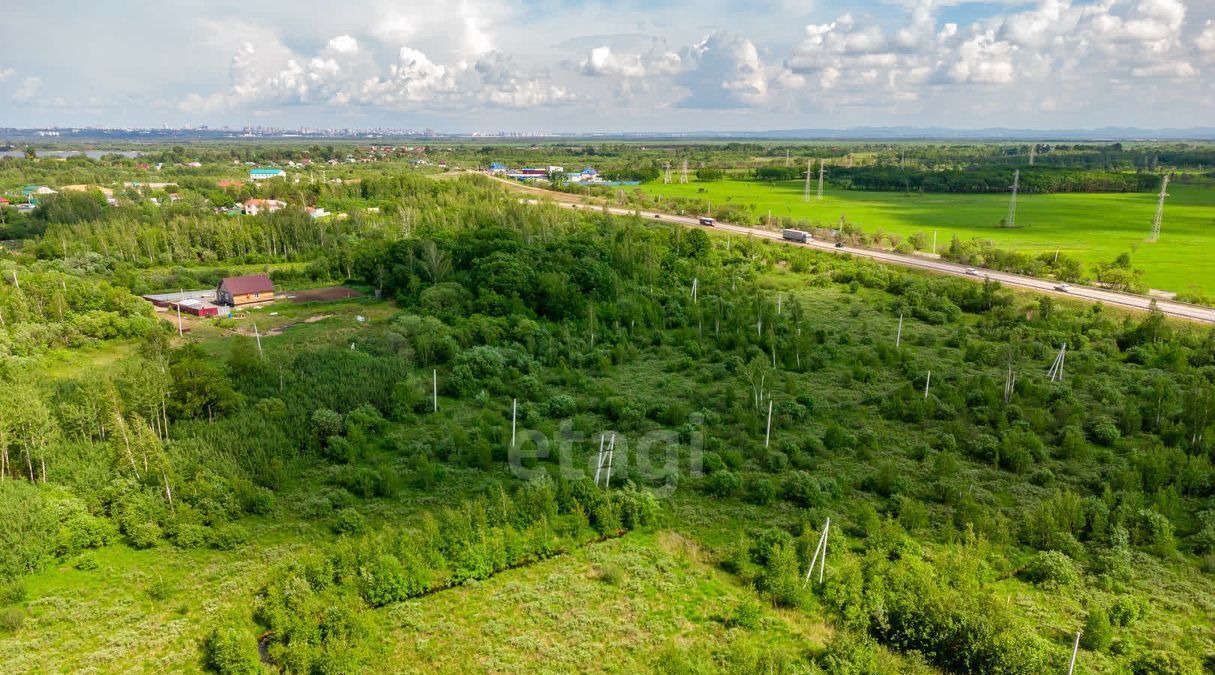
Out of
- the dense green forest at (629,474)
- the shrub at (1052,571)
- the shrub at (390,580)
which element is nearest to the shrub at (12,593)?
the dense green forest at (629,474)

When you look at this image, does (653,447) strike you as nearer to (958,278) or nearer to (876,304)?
(876,304)

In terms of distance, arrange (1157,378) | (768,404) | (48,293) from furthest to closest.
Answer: (48,293) → (1157,378) → (768,404)

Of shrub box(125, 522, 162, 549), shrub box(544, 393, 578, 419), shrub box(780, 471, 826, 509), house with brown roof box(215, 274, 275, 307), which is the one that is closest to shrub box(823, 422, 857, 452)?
shrub box(780, 471, 826, 509)

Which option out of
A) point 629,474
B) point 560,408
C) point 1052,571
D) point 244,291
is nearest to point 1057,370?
point 1052,571

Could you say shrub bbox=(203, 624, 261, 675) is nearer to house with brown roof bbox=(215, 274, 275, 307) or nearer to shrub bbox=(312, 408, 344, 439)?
shrub bbox=(312, 408, 344, 439)

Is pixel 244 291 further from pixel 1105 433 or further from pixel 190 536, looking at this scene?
pixel 1105 433

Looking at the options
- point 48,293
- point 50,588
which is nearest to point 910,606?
point 50,588

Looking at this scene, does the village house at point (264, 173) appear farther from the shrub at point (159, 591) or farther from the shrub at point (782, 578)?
the shrub at point (782, 578)
